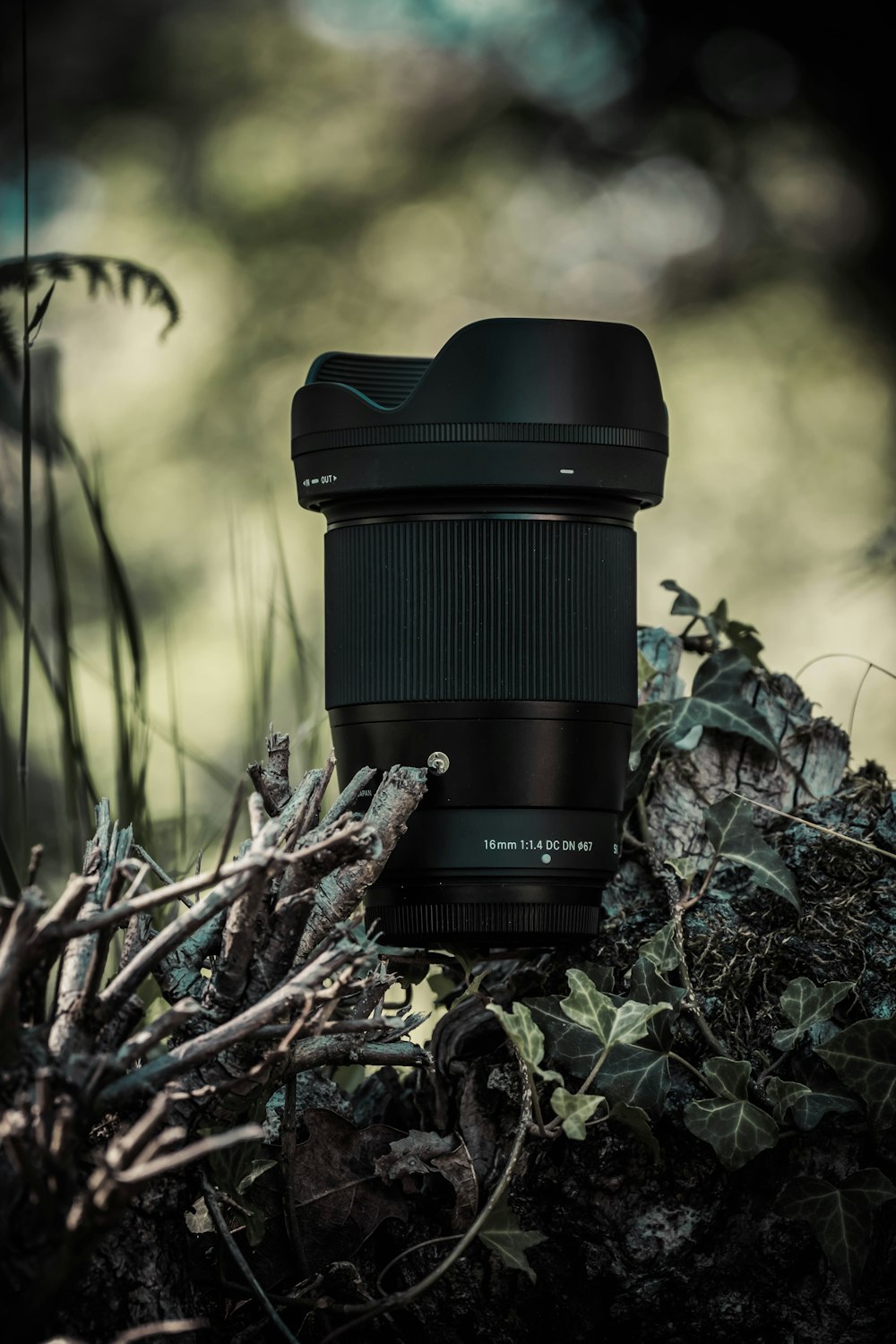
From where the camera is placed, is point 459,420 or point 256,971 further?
point 459,420

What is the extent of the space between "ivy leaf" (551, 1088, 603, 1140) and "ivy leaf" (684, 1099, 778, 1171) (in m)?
0.09

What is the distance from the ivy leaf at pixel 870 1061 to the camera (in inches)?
36.7

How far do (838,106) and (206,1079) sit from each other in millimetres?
4520

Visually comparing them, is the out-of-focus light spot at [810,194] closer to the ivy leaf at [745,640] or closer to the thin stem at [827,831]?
the ivy leaf at [745,640]

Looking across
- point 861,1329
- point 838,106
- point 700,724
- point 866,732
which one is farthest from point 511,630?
point 838,106

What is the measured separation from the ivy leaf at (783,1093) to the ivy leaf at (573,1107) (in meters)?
0.14

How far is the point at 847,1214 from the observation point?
3.03ft

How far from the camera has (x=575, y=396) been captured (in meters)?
1.01

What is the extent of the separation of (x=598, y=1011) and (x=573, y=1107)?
7 cm

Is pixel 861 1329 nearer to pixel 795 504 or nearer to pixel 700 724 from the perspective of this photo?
pixel 700 724

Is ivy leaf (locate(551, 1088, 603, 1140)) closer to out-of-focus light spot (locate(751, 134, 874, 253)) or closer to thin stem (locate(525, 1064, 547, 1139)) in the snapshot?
thin stem (locate(525, 1064, 547, 1139))

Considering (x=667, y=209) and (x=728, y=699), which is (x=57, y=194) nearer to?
(x=667, y=209)

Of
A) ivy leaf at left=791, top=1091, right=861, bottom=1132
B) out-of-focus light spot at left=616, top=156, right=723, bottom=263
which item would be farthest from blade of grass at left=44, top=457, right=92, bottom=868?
out-of-focus light spot at left=616, top=156, right=723, bottom=263

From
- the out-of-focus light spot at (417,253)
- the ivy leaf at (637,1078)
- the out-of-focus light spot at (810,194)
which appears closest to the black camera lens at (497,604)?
the ivy leaf at (637,1078)
